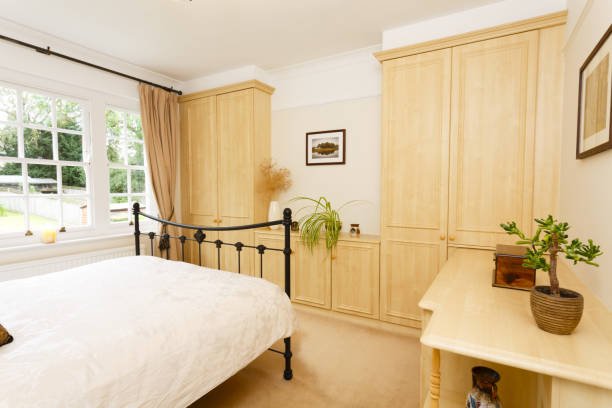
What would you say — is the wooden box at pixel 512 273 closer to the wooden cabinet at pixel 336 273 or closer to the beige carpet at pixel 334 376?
the beige carpet at pixel 334 376

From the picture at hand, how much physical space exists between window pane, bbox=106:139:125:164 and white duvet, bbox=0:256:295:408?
1.86 meters

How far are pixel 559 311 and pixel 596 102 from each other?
3.59ft

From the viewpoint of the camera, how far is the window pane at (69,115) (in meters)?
3.14

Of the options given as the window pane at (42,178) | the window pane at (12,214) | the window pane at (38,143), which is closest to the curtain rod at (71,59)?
the window pane at (38,143)

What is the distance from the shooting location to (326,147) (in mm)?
3512

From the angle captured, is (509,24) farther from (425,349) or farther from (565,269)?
(425,349)

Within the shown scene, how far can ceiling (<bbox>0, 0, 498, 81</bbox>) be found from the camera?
2.47 meters


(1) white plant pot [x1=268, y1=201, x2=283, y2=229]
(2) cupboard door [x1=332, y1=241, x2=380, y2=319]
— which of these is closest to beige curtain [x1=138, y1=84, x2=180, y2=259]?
(1) white plant pot [x1=268, y1=201, x2=283, y2=229]

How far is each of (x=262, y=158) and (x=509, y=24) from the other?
8.38 feet

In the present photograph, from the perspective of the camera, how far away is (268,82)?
12.5 ft

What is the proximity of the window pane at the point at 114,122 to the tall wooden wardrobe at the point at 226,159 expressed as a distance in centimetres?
71

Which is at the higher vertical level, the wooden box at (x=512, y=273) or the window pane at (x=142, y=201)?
the window pane at (x=142, y=201)

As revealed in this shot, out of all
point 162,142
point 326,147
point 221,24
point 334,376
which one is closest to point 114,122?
point 162,142

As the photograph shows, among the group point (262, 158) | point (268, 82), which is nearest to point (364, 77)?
point (268, 82)
